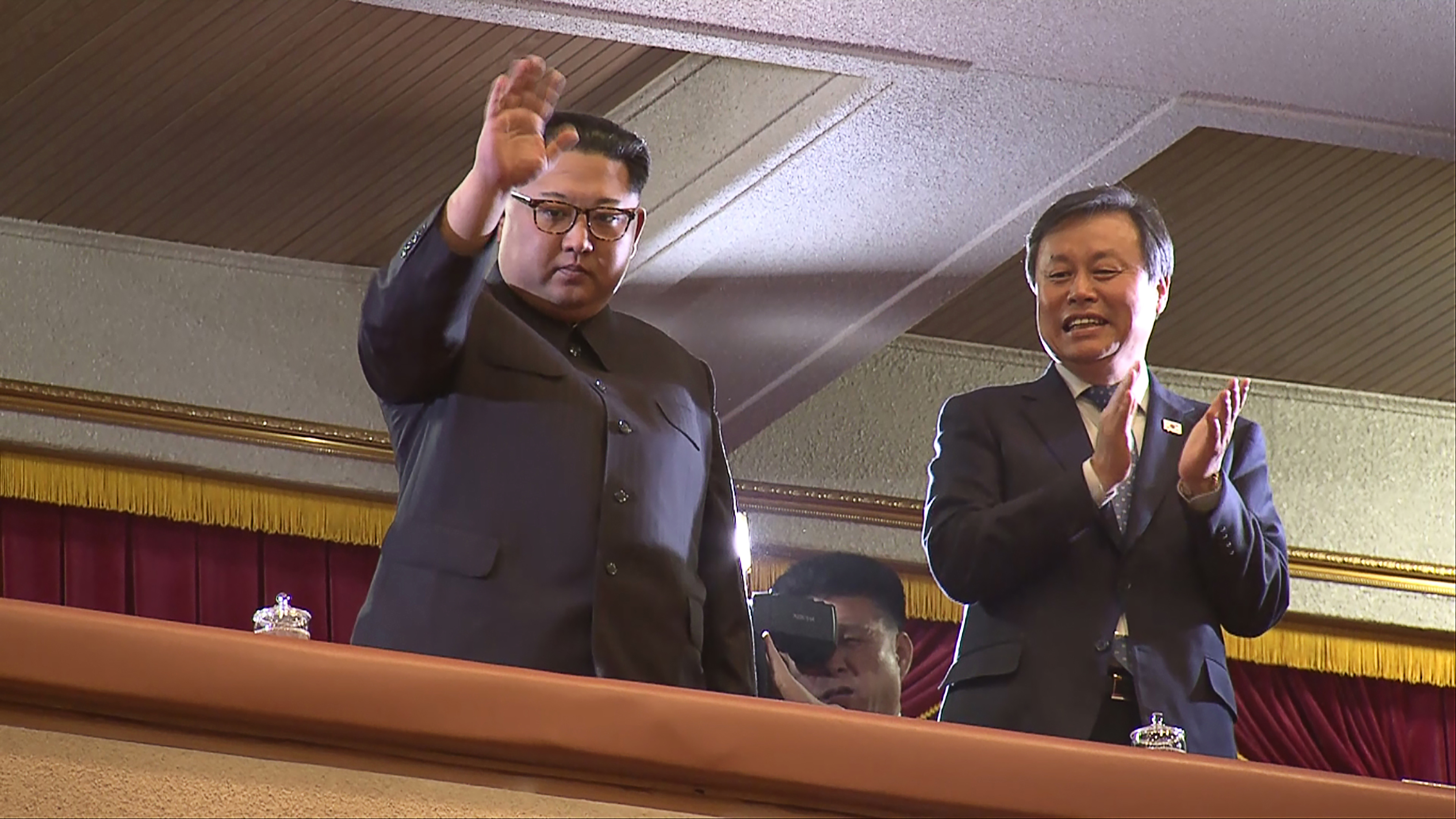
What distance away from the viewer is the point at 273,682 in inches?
54.7

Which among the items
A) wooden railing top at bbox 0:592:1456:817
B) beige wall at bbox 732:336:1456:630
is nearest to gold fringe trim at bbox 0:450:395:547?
beige wall at bbox 732:336:1456:630

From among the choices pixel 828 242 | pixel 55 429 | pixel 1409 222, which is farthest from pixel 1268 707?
pixel 55 429

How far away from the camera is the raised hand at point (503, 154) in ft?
6.69

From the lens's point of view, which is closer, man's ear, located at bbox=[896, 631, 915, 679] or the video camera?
the video camera

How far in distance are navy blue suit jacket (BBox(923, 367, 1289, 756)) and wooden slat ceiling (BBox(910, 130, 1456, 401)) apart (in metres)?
3.20

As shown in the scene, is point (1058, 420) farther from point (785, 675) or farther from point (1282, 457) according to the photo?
point (1282, 457)

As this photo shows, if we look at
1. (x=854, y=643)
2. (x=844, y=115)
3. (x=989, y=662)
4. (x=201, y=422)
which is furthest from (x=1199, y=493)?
(x=201, y=422)

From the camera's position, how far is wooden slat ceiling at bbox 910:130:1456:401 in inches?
225

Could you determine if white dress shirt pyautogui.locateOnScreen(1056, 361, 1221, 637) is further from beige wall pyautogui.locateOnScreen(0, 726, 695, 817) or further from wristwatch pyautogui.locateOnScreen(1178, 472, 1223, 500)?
beige wall pyautogui.locateOnScreen(0, 726, 695, 817)

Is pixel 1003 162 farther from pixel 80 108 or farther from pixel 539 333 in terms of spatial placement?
pixel 539 333

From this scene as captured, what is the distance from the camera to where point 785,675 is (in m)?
3.01

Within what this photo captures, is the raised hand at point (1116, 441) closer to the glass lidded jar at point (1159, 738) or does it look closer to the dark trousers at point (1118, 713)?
the dark trousers at point (1118, 713)

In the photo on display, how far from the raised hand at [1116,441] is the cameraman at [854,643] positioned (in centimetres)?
72

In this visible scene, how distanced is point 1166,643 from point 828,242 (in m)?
2.79
